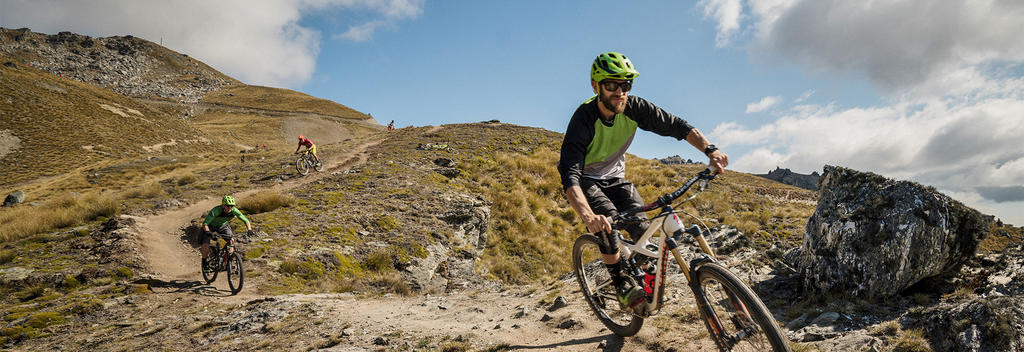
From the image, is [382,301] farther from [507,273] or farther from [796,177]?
[796,177]

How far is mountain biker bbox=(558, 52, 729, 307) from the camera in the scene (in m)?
4.18

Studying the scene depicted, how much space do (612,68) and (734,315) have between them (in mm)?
2571

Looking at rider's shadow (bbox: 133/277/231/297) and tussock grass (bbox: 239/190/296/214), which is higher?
tussock grass (bbox: 239/190/296/214)

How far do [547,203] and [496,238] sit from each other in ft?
14.4

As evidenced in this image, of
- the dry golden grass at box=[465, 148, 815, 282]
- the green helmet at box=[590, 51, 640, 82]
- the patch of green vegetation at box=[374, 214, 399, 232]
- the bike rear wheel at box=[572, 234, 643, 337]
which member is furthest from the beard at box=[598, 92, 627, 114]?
the patch of green vegetation at box=[374, 214, 399, 232]

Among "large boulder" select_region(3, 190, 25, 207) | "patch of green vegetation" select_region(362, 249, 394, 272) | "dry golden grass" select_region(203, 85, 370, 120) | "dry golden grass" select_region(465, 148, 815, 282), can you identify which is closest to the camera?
"patch of green vegetation" select_region(362, 249, 394, 272)

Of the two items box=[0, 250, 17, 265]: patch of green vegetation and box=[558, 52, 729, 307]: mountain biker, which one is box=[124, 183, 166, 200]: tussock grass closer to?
box=[0, 250, 17, 265]: patch of green vegetation

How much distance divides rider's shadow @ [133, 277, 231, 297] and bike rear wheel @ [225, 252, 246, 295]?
0.69 feet

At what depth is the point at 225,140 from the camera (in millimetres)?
60969

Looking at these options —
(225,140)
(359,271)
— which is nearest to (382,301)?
(359,271)

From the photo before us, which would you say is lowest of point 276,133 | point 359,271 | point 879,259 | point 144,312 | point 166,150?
point 144,312

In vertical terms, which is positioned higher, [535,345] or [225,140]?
[225,140]

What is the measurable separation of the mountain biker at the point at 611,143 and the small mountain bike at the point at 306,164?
22.7m

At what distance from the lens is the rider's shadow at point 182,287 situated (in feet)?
32.2
